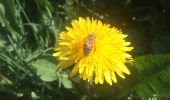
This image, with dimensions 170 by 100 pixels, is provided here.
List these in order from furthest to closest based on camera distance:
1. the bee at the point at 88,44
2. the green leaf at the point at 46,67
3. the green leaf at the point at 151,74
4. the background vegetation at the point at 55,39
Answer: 1. the green leaf at the point at 46,67
2. the background vegetation at the point at 55,39
3. the green leaf at the point at 151,74
4. the bee at the point at 88,44

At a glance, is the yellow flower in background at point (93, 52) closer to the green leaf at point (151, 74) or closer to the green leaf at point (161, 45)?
the green leaf at point (151, 74)

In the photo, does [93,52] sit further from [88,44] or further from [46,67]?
[46,67]

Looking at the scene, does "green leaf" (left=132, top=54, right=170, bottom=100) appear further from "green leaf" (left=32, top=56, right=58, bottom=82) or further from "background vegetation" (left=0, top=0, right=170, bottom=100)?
"green leaf" (left=32, top=56, right=58, bottom=82)

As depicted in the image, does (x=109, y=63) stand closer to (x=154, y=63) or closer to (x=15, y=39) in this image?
(x=154, y=63)

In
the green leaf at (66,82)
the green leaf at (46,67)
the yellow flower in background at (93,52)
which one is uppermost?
the yellow flower in background at (93,52)

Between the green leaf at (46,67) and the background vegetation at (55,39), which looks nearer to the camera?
the background vegetation at (55,39)

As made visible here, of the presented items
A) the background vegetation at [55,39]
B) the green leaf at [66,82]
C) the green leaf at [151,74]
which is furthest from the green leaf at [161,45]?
the green leaf at [66,82]
